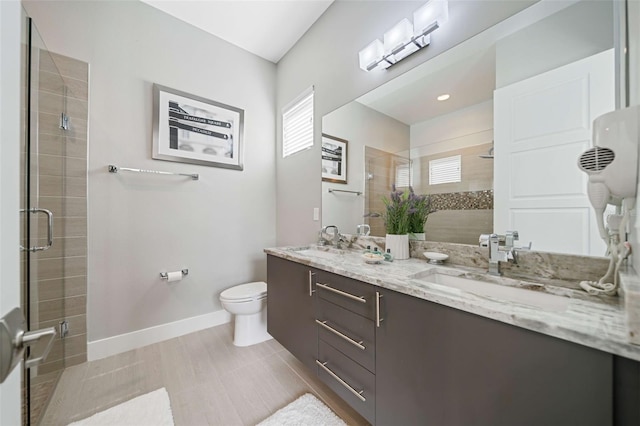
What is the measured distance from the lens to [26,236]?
1.17 meters

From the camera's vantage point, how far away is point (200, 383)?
159cm

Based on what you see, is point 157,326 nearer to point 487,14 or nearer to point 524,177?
point 524,177

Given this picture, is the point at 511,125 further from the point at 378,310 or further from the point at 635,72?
the point at 378,310

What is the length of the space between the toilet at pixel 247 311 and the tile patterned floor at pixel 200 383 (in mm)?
90

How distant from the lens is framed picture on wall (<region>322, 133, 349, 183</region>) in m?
2.05

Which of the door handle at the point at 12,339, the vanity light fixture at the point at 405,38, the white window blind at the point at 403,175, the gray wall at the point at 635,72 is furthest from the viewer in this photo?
the white window blind at the point at 403,175

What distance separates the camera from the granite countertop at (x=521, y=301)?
58cm

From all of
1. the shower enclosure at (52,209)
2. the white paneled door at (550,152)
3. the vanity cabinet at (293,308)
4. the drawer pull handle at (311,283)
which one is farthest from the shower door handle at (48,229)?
the white paneled door at (550,152)

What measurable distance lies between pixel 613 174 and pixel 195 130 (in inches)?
106

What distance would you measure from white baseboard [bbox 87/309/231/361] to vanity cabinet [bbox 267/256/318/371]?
0.85 m

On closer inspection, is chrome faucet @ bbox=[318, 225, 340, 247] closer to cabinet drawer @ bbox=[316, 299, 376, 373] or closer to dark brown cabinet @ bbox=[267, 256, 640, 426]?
dark brown cabinet @ bbox=[267, 256, 640, 426]

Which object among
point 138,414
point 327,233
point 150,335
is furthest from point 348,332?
point 150,335

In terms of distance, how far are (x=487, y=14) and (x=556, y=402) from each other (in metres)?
1.61

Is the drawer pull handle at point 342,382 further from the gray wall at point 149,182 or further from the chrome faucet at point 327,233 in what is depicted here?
the gray wall at point 149,182
